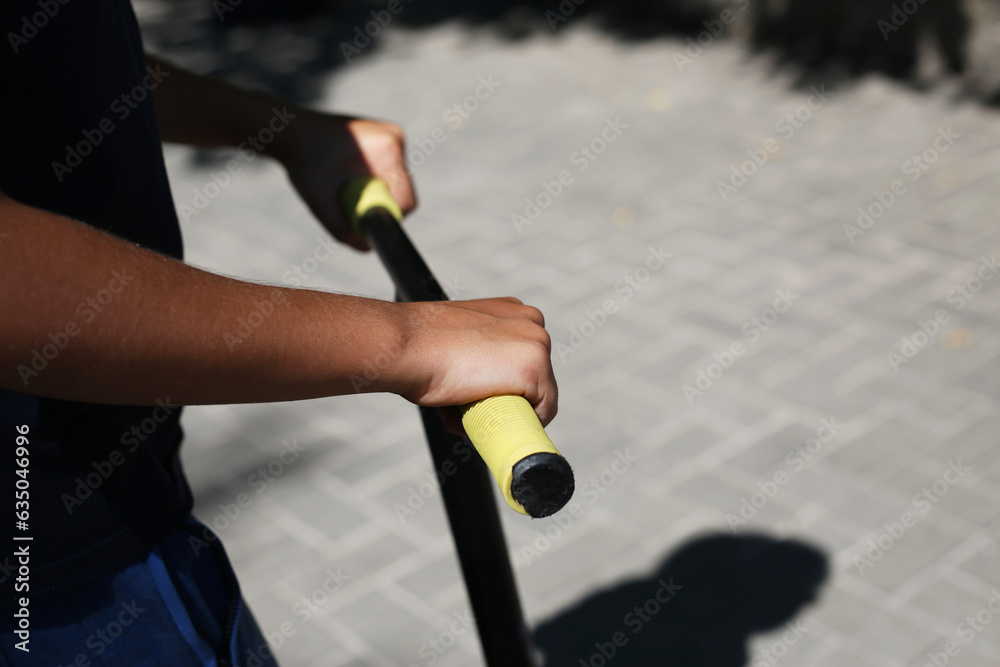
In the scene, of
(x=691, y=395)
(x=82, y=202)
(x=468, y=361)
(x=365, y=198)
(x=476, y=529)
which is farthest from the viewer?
(x=691, y=395)

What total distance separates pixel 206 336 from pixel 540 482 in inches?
13.8

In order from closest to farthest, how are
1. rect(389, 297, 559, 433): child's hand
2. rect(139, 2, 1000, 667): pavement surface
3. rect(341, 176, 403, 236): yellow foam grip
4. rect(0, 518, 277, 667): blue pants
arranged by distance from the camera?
rect(389, 297, 559, 433): child's hand → rect(0, 518, 277, 667): blue pants → rect(341, 176, 403, 236): yellow foam grip → rect(139, 2, 1000, 667): pavement surface

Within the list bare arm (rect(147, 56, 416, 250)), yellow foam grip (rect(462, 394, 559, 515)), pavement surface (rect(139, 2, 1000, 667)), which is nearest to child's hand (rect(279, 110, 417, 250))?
bare arm (rect(147, 56, 416, 250))

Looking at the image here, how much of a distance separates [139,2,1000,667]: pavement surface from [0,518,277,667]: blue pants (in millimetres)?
1828

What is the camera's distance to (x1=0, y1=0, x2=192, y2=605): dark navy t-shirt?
Result: 121cm

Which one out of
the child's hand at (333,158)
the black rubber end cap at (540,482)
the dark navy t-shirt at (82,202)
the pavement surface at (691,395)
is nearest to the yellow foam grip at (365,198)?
the child's hand at (333,158)

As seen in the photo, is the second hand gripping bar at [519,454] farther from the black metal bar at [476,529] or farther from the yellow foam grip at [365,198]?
the yellow foam grip at [365,198]

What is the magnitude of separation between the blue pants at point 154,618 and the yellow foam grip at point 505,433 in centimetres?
52

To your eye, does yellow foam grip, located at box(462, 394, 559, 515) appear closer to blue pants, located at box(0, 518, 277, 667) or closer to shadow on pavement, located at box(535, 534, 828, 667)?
blue pants, located at box(0, 518, 277, 667)

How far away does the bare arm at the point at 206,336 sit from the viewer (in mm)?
897

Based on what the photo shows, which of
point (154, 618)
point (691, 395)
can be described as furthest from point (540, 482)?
point (691, 395)

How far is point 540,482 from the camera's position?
1024 millimetres

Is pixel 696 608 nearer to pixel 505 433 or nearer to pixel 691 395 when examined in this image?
pixel 691 395

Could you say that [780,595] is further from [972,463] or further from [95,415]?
[95,415]
